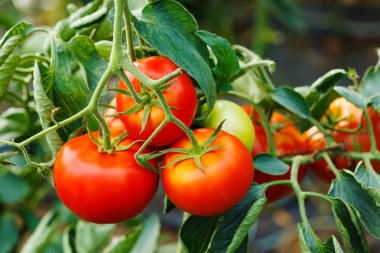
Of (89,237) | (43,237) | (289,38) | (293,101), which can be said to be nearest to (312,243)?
(293,101)

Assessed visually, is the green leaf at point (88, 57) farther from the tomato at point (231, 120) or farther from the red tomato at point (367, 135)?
the red tomato at point (367, 135)

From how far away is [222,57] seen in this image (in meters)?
0.59

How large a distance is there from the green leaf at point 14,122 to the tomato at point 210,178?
387mm

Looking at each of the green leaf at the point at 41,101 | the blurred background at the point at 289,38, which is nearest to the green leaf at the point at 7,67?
the green leaf at the point at 41,101

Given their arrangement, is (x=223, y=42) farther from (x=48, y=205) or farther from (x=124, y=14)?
(x=48, y=205)

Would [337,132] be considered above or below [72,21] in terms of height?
below

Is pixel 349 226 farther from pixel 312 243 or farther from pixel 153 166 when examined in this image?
pixel 153 166

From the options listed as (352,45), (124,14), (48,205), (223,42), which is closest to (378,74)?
(223,42)

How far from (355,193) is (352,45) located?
3.24 metres

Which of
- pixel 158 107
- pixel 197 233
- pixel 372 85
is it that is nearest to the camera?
pixel 158 107

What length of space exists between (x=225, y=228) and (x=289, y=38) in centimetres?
334

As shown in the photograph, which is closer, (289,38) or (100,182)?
(100,182)

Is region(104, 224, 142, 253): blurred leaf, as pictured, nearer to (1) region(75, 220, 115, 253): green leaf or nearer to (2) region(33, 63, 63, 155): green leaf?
(1) region(75, 220, 115, 253): green leaf

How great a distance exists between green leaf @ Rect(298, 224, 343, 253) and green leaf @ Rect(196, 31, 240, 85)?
172 millimetres
